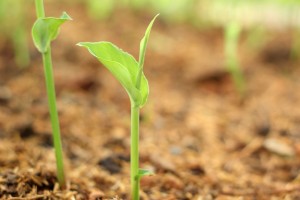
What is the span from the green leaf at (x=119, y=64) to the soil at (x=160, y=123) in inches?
11.3

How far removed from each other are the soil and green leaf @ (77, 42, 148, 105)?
11.3 inches

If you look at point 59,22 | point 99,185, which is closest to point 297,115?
point 99,185

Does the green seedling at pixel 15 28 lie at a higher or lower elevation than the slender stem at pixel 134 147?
higher

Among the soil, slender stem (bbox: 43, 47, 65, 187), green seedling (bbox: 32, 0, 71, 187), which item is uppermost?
green seedling (bbox: 32, 0, 71, 187)

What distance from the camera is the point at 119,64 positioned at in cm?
79

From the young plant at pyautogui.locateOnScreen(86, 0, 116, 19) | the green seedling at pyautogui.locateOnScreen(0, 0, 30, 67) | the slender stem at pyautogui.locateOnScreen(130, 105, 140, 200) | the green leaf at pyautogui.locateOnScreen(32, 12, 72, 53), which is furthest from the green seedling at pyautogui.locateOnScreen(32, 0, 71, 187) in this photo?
the young plant at pyautogui.locateOnScreen(86, 0, 116, 19)

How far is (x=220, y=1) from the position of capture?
3.45 m

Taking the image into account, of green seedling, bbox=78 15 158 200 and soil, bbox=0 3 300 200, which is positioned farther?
soil, bbox=0 3 300 200

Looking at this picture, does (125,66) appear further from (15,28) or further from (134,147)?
(15,28)

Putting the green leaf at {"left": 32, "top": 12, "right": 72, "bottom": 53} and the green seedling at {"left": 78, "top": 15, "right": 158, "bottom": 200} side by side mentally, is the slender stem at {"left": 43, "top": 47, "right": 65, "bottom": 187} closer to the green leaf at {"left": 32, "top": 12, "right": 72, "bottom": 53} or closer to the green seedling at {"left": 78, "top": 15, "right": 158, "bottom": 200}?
the green leaf at {"left": 32, "top": 12, "right": 72, "bottom": 53}

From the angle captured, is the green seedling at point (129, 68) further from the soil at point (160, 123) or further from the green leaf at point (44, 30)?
the soil at point (160, 123)

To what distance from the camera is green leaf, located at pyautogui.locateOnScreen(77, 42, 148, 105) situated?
80cm

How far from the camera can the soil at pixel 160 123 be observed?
1.14 meters

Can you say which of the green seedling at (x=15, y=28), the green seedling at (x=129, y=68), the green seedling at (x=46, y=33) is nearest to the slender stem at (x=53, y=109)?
the green seedling at (x=46, y=33)
